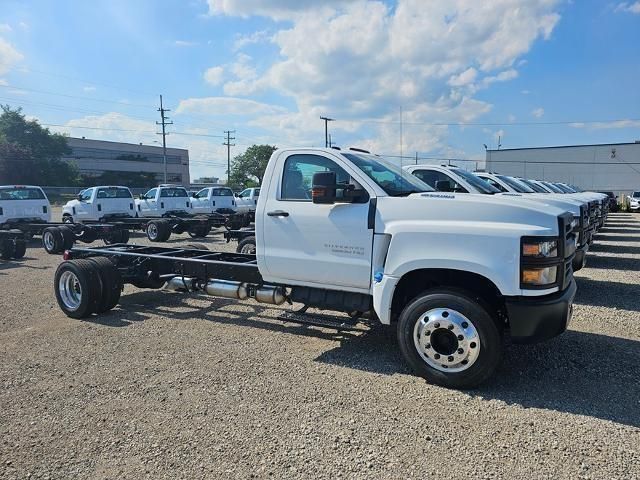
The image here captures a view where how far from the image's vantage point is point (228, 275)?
5.90m

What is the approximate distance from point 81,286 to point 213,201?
56.3 ft

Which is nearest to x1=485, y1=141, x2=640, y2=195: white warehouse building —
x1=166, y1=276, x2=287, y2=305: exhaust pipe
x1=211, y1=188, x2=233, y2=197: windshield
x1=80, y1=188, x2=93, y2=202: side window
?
x1=211, y1=188, x2=233, y2=197: windshield

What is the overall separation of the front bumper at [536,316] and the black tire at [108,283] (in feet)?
16.8

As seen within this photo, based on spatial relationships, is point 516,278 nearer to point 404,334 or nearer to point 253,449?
point 404,334

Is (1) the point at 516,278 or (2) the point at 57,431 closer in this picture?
(2) the point at 57,431

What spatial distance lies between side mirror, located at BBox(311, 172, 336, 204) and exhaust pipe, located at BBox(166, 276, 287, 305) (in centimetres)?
146

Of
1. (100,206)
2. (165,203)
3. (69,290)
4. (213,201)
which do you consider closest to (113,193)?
(100,206)

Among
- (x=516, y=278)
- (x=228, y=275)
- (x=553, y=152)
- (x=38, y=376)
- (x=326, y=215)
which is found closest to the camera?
(x=516, y=278)

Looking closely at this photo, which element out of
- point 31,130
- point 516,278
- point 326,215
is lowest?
point 516,278

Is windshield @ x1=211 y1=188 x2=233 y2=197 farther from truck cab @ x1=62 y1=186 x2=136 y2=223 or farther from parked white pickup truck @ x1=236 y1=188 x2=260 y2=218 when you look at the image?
truck cab @ x1=62 y1=186 x2=136 y2=223

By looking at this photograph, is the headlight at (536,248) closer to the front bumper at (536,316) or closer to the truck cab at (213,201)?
the front bumper at (536,316)

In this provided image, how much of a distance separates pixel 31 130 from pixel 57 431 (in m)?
82.1

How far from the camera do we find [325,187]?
14.6ft

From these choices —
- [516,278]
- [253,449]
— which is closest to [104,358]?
[253,449]
